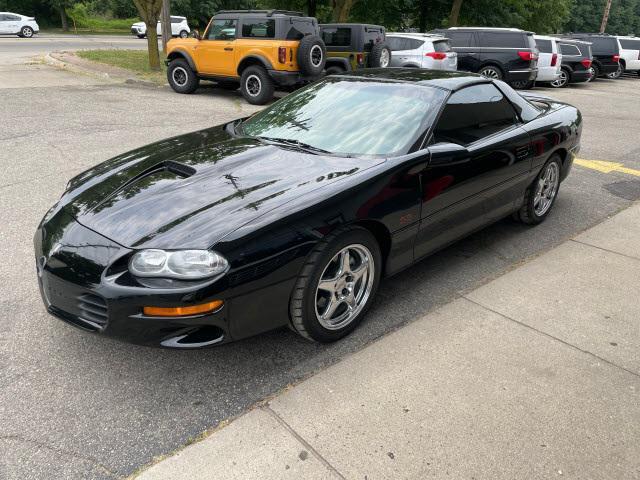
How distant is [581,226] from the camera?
500 cm

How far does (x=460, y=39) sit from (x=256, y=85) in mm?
7603

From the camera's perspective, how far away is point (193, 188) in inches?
116

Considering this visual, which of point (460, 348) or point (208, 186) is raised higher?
point (208, 186)

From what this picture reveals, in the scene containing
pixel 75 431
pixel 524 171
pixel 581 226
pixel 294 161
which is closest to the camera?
pixel 75 431

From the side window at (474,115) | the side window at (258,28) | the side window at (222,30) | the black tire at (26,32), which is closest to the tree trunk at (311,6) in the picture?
the side window at (222,30)

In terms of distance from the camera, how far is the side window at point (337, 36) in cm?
1266

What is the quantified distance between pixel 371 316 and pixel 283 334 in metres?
0.58

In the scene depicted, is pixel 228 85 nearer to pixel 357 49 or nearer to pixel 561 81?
pixel 357 49

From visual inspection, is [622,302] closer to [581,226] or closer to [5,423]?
[581,226]

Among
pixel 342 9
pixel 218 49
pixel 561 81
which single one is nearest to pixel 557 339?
pixel 218 49

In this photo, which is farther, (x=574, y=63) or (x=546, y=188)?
(x=574, y=63)

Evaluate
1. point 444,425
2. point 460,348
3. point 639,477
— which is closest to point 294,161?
point 460,348

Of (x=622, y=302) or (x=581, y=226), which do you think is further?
(x=581, y=226)

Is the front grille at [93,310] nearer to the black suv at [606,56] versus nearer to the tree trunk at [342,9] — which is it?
the tree trunk at [342,9]
